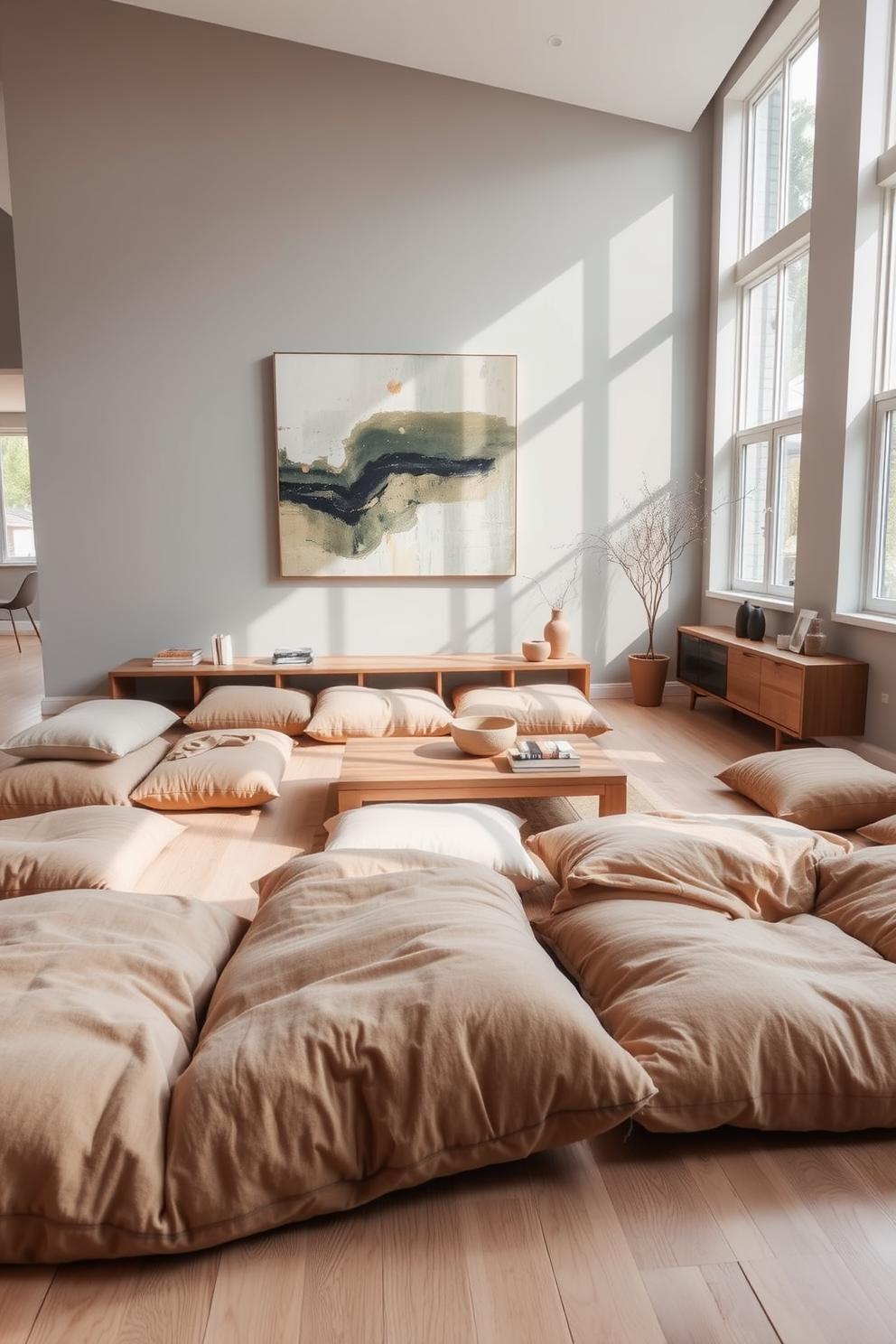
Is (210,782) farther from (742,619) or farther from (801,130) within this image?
(801,130)

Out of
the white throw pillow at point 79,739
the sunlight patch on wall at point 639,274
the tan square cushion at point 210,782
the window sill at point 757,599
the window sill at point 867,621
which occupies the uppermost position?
the sunlight patch on wall at point 639,274

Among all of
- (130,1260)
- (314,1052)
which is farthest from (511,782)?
(130,1260)

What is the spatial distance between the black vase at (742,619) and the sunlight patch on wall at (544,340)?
6.06 ft

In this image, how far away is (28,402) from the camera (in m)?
5.91

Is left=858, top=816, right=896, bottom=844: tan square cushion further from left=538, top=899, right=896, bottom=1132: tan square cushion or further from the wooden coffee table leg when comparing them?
left=538, top=899, right=896, bottom=1132: tan square cushion

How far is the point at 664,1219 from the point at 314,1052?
620mm

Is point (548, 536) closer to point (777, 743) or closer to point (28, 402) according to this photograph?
point (777, 743)

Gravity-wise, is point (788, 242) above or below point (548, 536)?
above

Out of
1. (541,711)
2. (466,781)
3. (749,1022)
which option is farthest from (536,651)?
(749,1022)

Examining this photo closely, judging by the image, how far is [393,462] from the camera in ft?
19.9

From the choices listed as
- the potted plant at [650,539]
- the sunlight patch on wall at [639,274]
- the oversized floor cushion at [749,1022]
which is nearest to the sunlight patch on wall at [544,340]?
the sunlight patch on wall at [639,274]

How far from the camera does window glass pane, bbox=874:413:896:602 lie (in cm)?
462

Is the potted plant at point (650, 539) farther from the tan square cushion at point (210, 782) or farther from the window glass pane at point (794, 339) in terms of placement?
the tan square cushion at point (210, 782)

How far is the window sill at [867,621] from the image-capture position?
4379 millimetres
